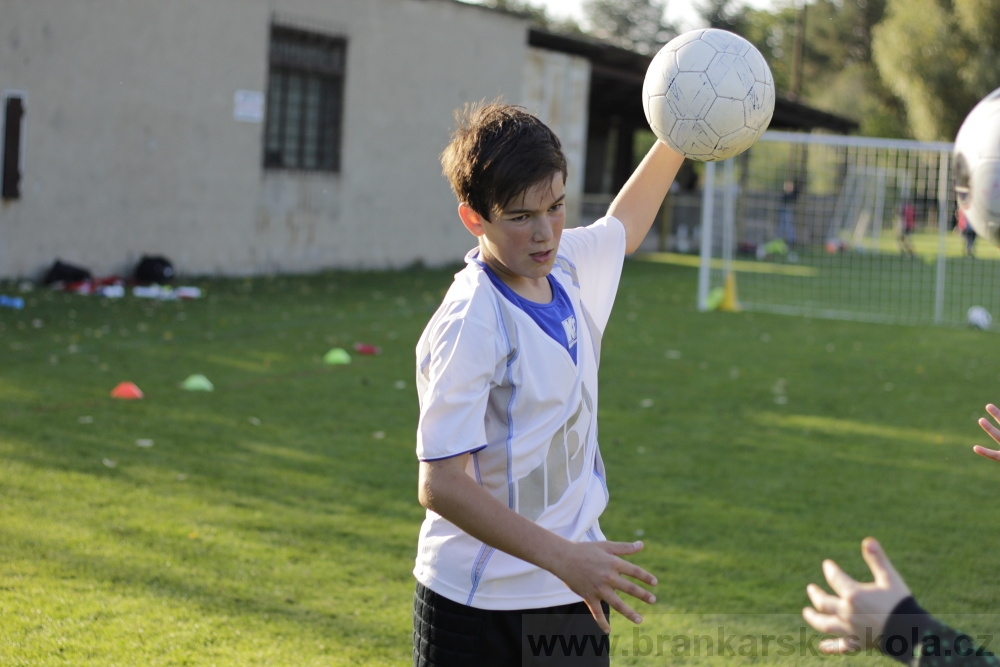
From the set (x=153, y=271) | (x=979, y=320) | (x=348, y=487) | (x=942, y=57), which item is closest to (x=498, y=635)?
(x=348, y=487)

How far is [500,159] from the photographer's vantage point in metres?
2.15

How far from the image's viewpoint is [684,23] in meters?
80.4

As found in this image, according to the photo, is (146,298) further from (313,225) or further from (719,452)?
(719,452)

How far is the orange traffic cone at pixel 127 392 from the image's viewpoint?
7.13 metres

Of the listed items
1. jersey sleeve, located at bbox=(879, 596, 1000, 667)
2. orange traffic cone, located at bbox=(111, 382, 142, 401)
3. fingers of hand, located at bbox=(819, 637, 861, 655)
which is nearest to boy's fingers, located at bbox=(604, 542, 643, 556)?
fingers of hand, located at bbox=(819, 637, 861, 655)

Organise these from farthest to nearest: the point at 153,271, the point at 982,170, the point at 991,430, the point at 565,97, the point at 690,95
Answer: the point at 565,97
the point at 153,271
the point at 690,95
the point at 982,170
the point at 991,430

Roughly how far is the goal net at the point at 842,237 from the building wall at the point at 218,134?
4.72 m

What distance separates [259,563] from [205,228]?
10762mm

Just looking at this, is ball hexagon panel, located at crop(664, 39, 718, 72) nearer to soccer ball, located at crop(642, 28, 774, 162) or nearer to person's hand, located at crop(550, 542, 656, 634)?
soccer ball, located at crop(642, 28, 774, 162)

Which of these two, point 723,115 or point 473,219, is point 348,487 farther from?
point 473,219

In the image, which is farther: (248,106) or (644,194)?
(248,106)

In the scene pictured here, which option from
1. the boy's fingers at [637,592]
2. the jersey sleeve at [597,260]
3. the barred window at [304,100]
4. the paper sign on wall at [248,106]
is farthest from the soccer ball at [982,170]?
the barred window at [304,100]

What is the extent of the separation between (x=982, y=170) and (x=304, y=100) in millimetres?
14184

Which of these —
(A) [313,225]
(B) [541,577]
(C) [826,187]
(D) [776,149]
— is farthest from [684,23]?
(B) [541,577]
